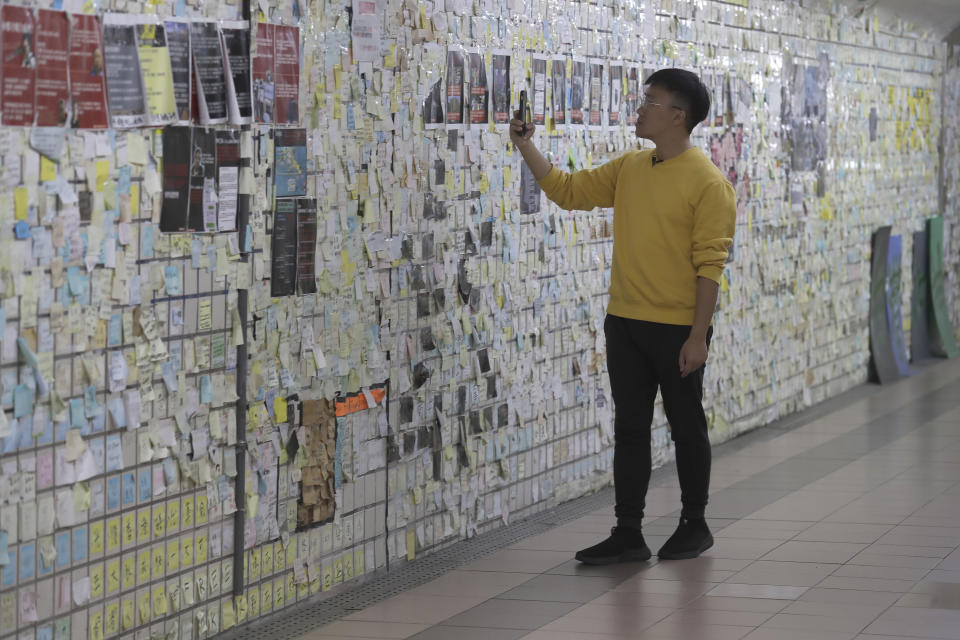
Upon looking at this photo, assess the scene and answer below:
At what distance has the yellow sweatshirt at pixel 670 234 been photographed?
5.64 m

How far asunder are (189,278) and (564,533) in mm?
2487

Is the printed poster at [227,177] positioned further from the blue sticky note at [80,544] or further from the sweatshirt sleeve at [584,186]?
the sweatshirt sleeve at [584,186]

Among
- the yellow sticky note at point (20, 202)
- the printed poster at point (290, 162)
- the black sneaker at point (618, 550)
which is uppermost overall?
the printed poster at point (290, 162)

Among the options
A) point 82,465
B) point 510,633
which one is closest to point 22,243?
point 82,465

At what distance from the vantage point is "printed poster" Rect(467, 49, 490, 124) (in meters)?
6.09

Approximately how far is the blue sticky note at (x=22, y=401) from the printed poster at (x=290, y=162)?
1267 mm

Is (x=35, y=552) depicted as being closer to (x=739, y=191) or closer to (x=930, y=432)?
(x=739, y=191)

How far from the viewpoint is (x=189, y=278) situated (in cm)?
448

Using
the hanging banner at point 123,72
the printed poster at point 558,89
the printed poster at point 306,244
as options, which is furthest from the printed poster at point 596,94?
the hanging banner at point 123,72

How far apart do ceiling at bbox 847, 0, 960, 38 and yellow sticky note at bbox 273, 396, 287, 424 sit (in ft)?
23.6

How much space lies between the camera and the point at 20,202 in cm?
381

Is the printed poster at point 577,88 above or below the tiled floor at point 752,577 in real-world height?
above

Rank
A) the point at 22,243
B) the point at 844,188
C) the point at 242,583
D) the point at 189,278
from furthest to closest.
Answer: the point at 844,188 < the point at 242,583 < the point at 189,278 < the point at 22,243

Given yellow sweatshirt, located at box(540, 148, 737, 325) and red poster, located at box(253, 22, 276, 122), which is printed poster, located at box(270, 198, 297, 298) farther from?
yellow sweatshirt, located at box(540, 148, 737, 325)
